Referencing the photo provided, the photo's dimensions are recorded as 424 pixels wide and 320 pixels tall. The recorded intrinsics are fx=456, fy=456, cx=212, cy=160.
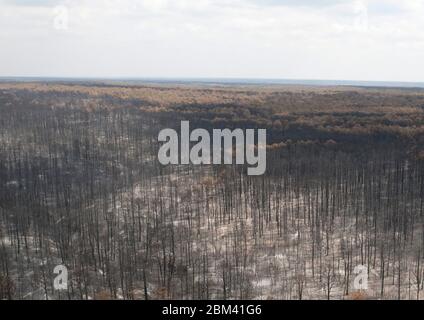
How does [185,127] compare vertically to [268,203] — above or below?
above

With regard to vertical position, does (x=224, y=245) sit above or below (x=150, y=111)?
below

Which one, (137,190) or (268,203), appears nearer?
(268,203)

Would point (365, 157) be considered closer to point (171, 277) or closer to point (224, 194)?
point (224, 194)

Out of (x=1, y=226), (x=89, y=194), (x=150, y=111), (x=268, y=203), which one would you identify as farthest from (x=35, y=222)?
(x=150, y=111)

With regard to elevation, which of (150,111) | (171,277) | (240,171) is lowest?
(171,277)

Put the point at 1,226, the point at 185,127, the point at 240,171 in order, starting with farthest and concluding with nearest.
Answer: the point at 185,127 < the point at 240,171 < the point at 1,226

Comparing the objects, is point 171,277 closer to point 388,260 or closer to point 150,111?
point 388,260

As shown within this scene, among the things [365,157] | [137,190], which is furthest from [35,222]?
[365,157]

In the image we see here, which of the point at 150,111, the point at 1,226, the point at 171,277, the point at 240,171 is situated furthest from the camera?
the point at 150,111

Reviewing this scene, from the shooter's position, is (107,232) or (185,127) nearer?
(107,232)
